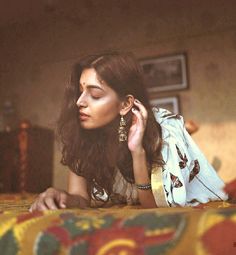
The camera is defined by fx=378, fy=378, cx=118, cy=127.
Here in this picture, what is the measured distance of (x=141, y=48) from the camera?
61.2 inches

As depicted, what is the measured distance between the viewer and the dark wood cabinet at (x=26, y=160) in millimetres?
1275

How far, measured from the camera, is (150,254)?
0.35 meters

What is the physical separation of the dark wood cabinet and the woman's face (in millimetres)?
246

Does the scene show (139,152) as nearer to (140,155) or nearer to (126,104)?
(140,155)

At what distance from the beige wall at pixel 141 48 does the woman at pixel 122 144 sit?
0.20m

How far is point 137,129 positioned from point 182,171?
0.13 meters

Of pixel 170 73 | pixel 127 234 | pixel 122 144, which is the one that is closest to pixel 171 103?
pixel 170 73

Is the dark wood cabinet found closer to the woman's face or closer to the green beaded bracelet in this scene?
the woman's face

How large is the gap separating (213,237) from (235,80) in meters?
1.19

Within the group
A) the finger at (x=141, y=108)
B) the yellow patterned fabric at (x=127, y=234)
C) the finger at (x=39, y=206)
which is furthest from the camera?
the finger at (x=141, y=108)

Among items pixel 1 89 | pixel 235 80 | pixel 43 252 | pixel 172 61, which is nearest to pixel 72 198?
pixel 43 252

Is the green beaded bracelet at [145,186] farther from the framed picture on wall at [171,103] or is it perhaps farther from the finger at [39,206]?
the framed picture on wall at [171,103]

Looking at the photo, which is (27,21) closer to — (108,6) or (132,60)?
(108,6)

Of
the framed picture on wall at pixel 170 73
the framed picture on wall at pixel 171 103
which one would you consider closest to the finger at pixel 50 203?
the framed picture on wall at pixel 171 103
